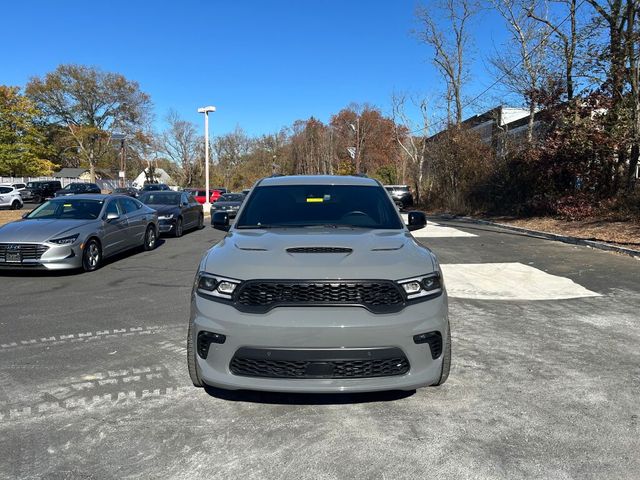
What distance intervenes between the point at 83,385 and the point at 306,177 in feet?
10.0

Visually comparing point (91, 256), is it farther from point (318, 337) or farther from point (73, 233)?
point (318, 337)

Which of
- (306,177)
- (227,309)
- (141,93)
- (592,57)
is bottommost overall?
(227,309)

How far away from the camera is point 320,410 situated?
357 cm

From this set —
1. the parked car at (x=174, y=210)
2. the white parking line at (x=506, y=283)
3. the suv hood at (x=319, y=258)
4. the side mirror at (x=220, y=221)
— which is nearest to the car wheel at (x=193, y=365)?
the suv hood at (x=319, y=258)

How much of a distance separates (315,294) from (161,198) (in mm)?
14557

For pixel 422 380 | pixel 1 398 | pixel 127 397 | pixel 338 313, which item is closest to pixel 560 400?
pixel 422 380

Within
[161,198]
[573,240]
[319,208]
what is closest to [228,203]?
[161,198]

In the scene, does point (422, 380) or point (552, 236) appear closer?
point (422, 380)

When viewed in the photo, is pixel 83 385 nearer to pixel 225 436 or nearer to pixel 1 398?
pixel 1 398

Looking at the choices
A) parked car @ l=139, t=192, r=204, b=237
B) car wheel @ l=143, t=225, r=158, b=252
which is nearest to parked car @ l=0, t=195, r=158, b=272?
car wheel @ l=143, t=225, r=158, b=252

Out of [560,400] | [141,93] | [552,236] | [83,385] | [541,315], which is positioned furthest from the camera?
[141,93]

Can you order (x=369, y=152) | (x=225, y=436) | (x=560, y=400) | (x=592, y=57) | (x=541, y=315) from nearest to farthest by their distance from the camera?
(x=225, y=436) → (x=560, y=400) → (x=541, y=315) → (x=592, y=57) → (x=369, y=152)

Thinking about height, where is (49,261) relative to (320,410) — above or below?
above

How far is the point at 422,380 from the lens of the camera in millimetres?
3295
